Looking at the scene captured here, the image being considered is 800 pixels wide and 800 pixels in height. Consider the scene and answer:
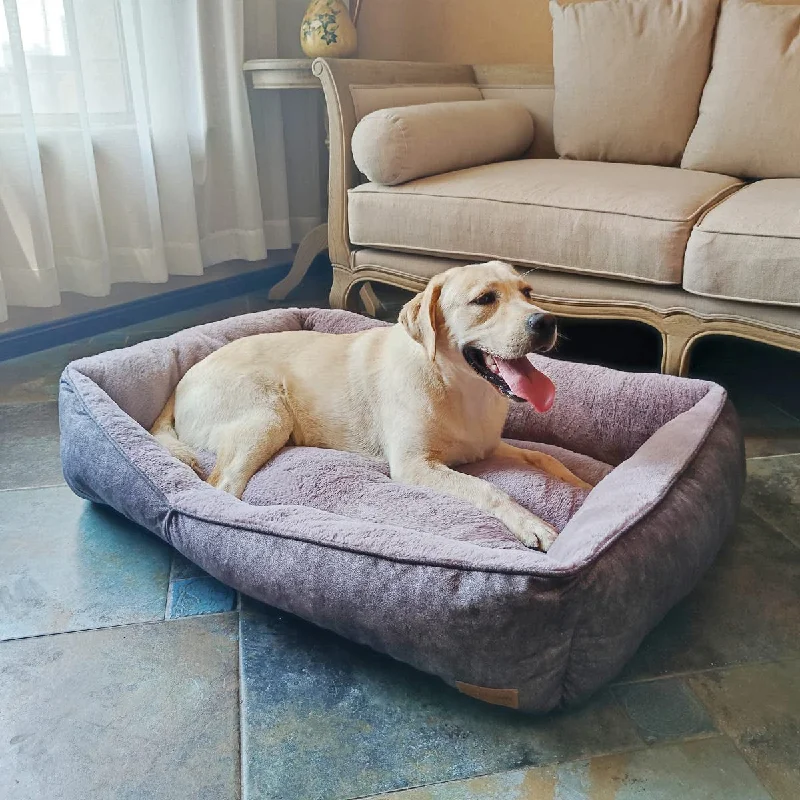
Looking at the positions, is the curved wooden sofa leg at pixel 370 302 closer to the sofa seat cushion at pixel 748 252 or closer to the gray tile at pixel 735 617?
the sofa seat cushion at pixel 748 252

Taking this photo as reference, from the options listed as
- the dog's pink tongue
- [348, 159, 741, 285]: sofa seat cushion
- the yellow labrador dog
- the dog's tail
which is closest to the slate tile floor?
the dog's tail

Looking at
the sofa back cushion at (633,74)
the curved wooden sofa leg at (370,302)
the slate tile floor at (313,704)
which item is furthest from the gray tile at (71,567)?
the sofa back cushion at (633,74)

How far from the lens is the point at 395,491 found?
163 centimetres

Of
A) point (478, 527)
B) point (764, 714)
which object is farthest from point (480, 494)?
point (764, 714)

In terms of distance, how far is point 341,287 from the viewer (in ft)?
9.64

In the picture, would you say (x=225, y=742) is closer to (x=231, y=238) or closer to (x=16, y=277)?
(x=16, y=277)

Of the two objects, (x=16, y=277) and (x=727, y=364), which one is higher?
(x=16, y=277)

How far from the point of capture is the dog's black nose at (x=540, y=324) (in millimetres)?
1517

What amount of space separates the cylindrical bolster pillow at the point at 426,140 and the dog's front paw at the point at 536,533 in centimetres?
146

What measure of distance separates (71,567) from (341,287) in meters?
1.60

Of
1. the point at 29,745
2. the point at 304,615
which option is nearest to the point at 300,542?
the point at 304,615

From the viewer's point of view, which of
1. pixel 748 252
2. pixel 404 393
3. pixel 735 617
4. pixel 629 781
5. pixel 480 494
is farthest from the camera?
pixel 748 252

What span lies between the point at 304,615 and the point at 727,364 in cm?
194

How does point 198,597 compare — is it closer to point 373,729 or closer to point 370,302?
point 373,729
